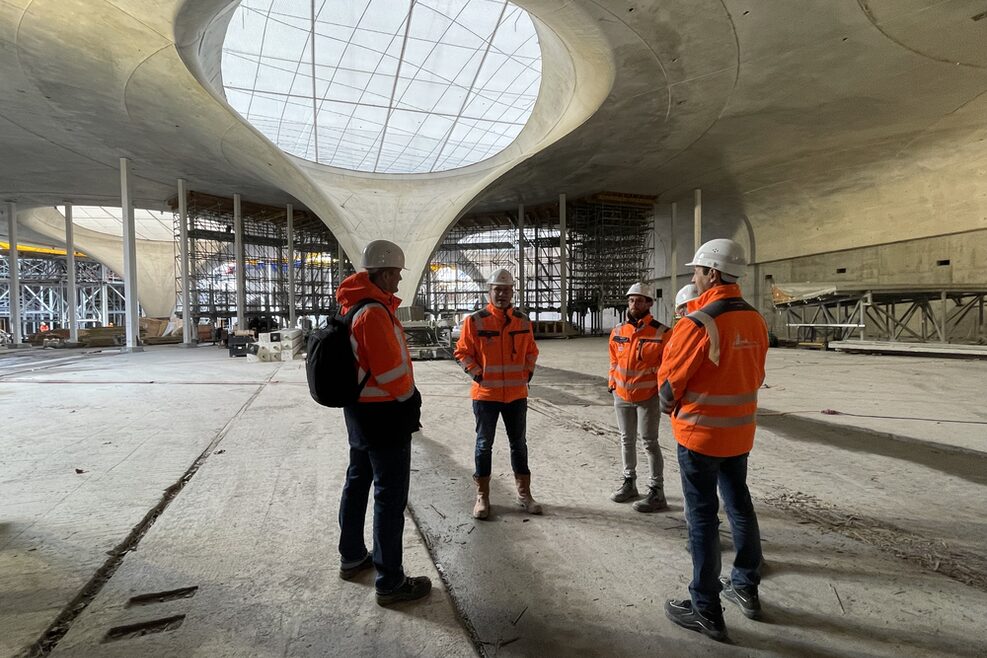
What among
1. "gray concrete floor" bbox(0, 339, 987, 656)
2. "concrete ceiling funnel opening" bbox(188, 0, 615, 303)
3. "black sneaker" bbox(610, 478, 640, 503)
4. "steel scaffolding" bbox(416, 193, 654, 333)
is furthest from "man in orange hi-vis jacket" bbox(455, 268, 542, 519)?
"steel scaffolding" bbox(416, 193, 654, 333)

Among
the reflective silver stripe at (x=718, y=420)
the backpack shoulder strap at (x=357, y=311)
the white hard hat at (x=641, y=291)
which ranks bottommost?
the reflective silver stripe at (x=718, y=420)

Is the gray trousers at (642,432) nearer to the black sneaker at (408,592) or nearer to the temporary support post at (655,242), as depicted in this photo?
the black sneaker at (408,592)

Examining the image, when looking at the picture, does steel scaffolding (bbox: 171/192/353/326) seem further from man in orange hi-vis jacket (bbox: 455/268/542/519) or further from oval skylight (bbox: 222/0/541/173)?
man in orange hi-vis jacket (bbox: 455/268/542/519)

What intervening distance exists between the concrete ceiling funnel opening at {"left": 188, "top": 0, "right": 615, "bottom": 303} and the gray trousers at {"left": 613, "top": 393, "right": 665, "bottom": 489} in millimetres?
9473

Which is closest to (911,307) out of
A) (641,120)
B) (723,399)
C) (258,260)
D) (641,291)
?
(641,120)

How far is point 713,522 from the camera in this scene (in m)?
1.86

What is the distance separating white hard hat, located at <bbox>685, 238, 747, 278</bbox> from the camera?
1.95 metres

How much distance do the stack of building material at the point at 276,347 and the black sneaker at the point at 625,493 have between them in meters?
12.4

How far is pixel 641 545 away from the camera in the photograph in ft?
8.24

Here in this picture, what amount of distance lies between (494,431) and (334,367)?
1.30 m

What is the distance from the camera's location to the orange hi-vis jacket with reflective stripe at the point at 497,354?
3021mm

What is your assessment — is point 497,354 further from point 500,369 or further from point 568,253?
point 568,253

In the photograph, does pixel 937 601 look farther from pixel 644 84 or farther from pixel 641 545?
pixel 644 84

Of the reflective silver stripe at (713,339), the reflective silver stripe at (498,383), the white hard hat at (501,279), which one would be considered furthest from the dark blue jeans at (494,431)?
the reflective silver stripe at (713,339)
